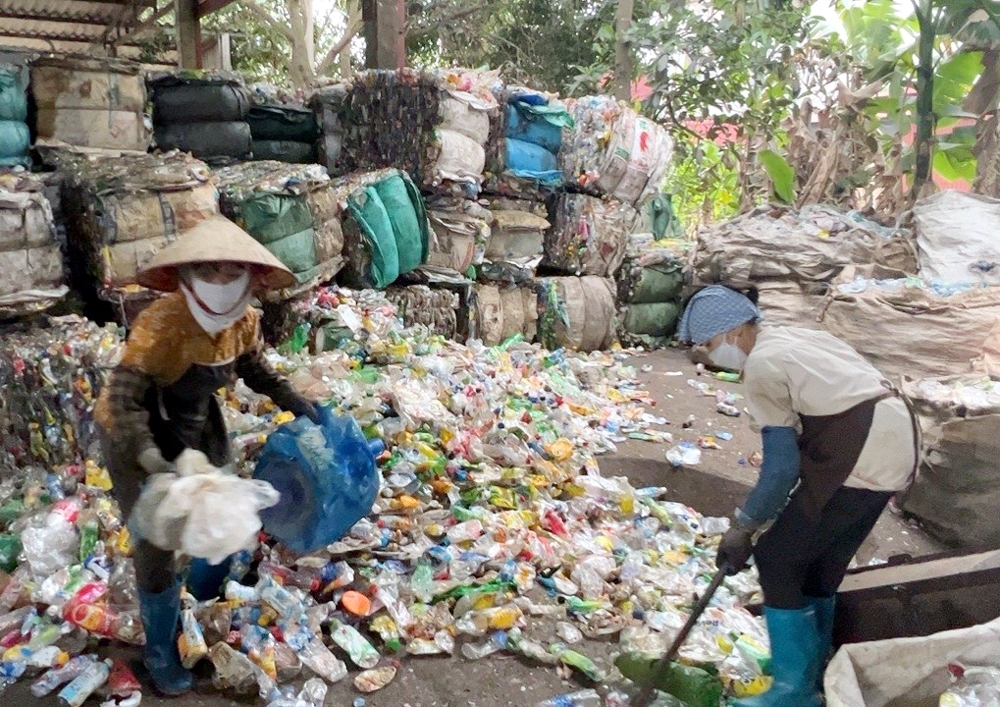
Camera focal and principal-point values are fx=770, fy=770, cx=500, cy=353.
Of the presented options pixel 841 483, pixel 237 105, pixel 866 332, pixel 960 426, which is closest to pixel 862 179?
pixel 866 332

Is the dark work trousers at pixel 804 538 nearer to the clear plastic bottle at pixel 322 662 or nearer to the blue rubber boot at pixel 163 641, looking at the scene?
the clear plastic bottle at pixel 322 662

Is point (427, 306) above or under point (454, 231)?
under

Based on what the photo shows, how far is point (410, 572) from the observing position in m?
2.74

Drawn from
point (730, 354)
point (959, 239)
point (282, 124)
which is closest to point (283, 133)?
point (282, 124)

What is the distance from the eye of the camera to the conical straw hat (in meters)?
1.87

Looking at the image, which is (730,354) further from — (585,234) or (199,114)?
(585,234)

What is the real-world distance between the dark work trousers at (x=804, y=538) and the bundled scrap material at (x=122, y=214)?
2622 mm

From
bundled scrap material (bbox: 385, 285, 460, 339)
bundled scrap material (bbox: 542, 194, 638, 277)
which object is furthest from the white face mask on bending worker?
bundled scrap material (bbox: 542, 194, 638, 277)

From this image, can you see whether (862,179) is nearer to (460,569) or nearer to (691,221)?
(691,221)

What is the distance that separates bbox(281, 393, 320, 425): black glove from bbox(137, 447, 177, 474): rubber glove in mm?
542

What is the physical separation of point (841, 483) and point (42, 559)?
8.08 ft

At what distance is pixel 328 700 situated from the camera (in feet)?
7.28

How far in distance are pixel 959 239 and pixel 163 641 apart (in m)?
5.31

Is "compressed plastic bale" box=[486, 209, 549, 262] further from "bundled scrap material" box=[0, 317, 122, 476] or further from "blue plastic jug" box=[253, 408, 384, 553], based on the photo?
"blue plastic jug" box=[253, 408, 384, 553]
